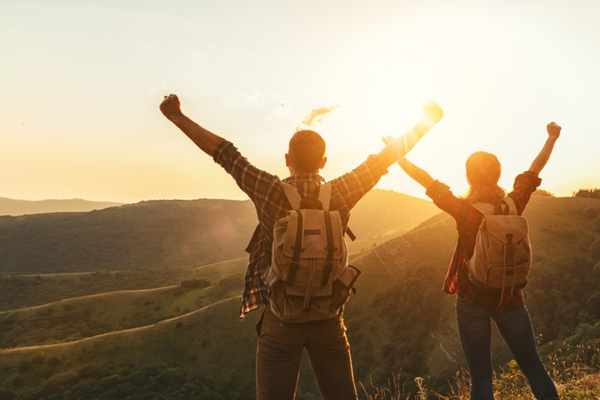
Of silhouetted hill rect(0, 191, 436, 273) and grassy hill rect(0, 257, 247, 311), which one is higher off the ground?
silhouetted hill rect(0, 191, 436, 273)

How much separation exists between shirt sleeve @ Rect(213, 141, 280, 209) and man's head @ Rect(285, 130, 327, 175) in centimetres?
16

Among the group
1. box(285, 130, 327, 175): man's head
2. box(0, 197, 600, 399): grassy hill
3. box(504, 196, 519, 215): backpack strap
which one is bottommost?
box(0, 197, 600, 399): grassy hill

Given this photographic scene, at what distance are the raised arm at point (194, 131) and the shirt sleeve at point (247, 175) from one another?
45 mm

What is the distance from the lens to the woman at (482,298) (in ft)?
12.2

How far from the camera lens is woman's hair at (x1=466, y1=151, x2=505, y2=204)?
397cm

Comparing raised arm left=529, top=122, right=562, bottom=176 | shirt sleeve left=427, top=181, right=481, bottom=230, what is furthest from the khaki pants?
raised arm left=529, top=122, right=562, bottom=176

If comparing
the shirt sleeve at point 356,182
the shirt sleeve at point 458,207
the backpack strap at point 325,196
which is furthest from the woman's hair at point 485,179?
the backpack strap at point 325,196

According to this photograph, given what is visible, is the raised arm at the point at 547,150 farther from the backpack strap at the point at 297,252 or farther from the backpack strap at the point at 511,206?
the backpack strap at the point at 297,252

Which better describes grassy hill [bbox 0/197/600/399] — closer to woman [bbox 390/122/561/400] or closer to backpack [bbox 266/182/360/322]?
woman [bbox 390/122/561/400]

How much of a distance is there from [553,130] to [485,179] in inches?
45.5

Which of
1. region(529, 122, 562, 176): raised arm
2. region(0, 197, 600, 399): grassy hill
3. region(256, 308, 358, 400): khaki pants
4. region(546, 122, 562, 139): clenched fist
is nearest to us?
region(256, 308, 358, 400): khaki pants

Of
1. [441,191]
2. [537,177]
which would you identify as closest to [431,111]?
[441,191]

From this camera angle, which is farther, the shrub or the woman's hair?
the shrub

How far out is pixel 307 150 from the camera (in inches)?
116
